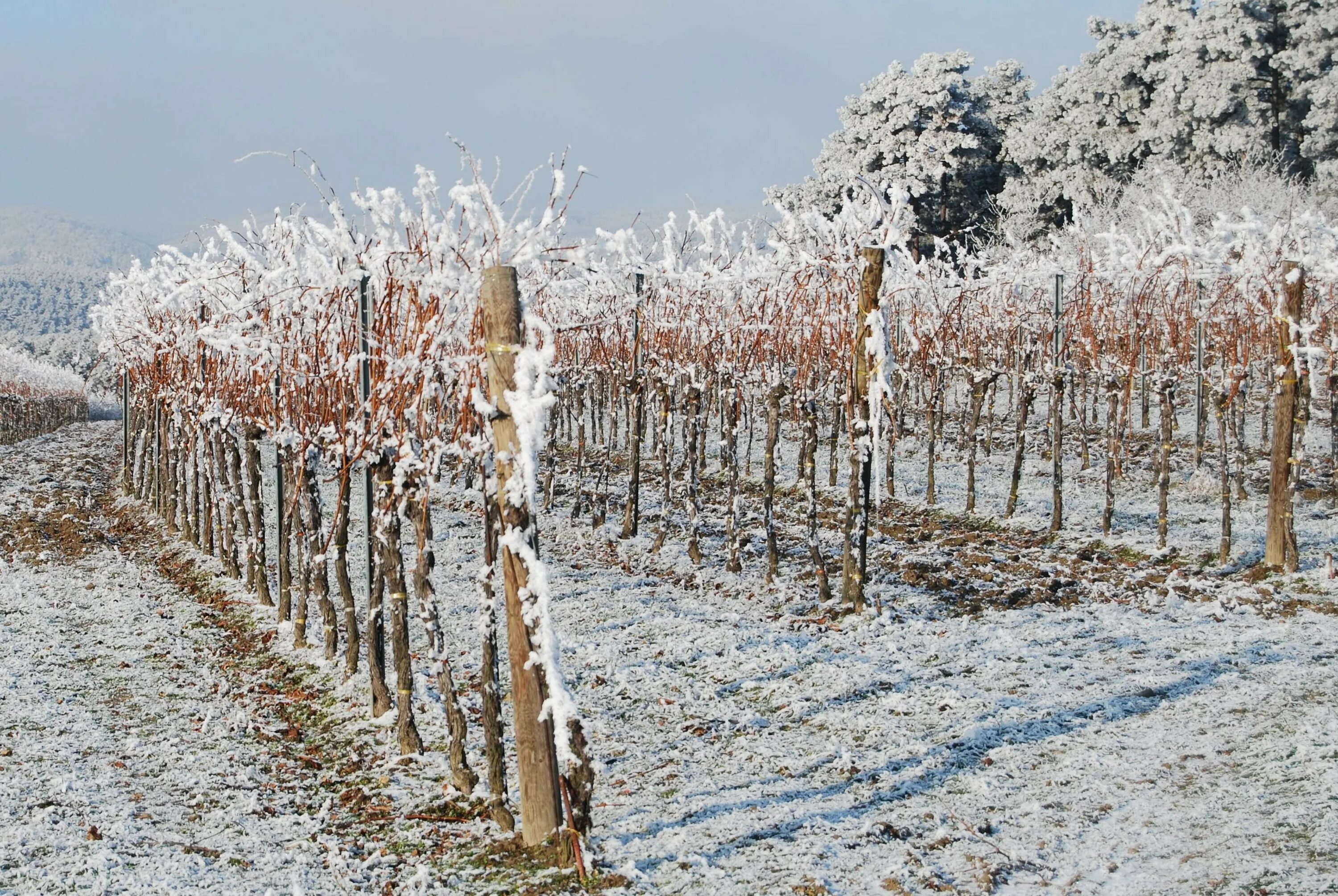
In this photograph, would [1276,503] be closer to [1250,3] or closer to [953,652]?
[953,652]

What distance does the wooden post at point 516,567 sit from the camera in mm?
4008

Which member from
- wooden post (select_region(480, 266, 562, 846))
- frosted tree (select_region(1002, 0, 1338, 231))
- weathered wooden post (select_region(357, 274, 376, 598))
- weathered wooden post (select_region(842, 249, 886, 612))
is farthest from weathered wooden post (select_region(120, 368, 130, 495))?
frosted tree (select_region(1002, 0, 1338, 231))

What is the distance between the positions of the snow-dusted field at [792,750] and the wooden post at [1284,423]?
1.23 ft

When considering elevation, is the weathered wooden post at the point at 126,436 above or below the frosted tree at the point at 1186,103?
below

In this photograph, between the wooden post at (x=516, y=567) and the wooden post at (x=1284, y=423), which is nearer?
the wooden post at (x=516, y=567)

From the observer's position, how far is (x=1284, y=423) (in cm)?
845

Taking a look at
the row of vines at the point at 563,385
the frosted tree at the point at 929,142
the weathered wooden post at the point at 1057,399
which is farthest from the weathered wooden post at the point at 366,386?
the frosted tree at the point at 929,142

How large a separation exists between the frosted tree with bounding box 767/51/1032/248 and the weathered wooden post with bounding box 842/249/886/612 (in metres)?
25.1

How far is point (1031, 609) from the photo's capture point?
26.4ft

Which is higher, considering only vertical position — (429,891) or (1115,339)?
(1115,339)

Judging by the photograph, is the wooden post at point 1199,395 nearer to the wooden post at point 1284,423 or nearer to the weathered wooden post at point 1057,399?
the weathered wooden post at point 1057,399

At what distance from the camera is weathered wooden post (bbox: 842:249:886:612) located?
7.32 m

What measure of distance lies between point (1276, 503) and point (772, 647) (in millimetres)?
5062

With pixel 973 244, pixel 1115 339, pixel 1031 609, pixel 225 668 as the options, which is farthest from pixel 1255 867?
pixel 973 244
